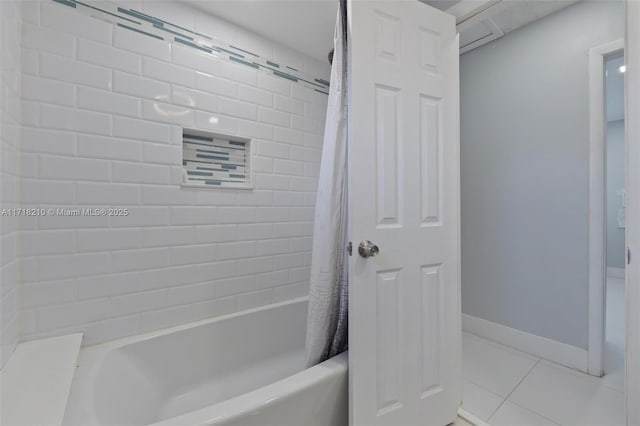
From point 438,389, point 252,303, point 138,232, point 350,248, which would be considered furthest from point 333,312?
point 138,232

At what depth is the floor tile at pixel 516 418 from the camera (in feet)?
4.49

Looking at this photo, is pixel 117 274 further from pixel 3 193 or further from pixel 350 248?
pixel 350 248

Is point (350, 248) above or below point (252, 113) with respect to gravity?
below

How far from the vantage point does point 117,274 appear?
1.38 meters

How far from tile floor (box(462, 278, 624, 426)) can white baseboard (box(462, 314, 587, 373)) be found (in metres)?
Answer: 0.05

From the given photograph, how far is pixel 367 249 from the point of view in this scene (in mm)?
1128

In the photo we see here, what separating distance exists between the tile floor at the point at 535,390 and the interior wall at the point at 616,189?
3191 mm

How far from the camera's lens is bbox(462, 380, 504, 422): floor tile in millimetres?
1440

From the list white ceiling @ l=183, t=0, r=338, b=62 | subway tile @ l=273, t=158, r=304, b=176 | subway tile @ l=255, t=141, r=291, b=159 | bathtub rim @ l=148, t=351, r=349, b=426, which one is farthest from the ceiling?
bathtub rim @ l=148, t=351, r=349, b=426

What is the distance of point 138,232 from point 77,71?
0.82 m

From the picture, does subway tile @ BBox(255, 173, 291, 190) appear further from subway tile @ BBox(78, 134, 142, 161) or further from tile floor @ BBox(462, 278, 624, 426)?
tile floor @ BBox(462, 278, 624, 426)

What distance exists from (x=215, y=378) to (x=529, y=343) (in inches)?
88.0

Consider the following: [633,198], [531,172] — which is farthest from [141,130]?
[531,172]

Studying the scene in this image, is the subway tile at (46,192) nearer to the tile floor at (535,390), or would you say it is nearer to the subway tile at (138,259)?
the subway tile at (138,259)
